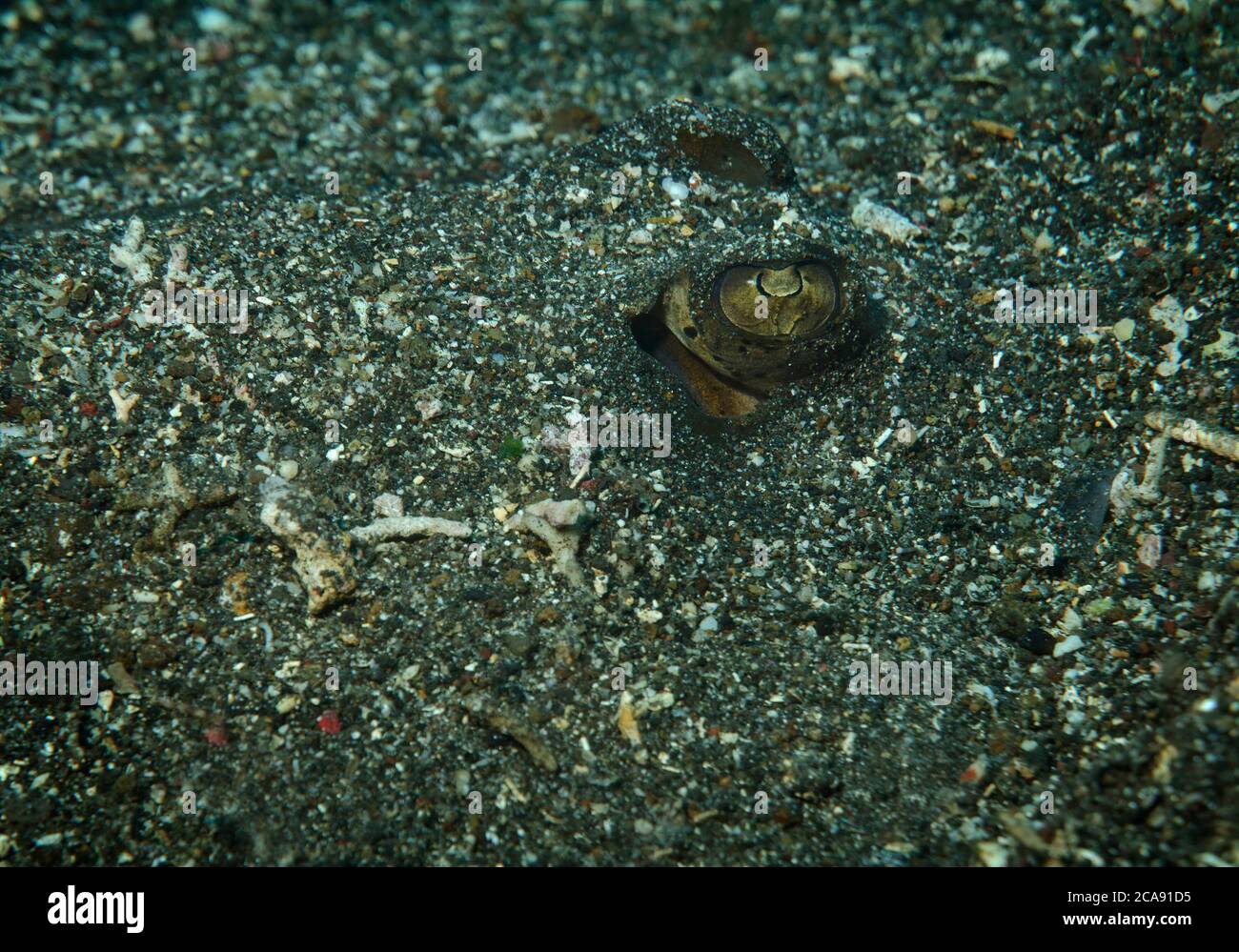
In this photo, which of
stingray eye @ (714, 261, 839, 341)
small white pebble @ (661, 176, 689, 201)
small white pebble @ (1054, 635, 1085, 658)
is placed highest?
small white pebble @ (661, 176, 689, 201)

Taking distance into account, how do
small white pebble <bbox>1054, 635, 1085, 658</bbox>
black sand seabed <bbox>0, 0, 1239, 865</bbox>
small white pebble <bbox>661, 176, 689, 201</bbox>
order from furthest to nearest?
small white pebble <bbox>661, 176, 689, 201</bbox> → small white pebble <bbox>1054, 635, 1085, 658</bbox> → black sand seabed <bbox>0, 0, 1239, 865</bbox>

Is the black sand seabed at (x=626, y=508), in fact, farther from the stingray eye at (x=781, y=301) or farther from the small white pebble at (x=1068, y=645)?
the stingray eye at (x=781, y=301)

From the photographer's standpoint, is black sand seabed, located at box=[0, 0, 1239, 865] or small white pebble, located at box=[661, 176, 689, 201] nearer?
black sand seabed, located at box=[0, 0, 1239, 865]

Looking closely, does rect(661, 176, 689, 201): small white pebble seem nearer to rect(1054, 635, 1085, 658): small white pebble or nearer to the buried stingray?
the buried stingray

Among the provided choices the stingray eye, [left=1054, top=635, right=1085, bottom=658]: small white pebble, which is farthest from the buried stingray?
[left=1054, top=635, right=1085, bottom=658]: small white pebble

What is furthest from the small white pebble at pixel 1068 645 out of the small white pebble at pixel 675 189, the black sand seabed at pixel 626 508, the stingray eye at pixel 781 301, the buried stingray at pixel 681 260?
the small white pebble at pixel 675 189

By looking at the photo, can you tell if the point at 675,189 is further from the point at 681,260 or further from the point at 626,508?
the point at 626,508
